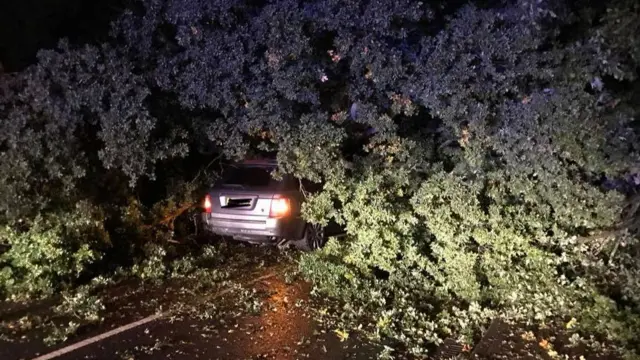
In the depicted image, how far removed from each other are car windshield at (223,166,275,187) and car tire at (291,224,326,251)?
1.09m

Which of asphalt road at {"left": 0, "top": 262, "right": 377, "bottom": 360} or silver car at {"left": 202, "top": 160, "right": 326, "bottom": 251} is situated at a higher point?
silver car at {"left": 202, "top": 160, "right": 326, "bottom": 251}

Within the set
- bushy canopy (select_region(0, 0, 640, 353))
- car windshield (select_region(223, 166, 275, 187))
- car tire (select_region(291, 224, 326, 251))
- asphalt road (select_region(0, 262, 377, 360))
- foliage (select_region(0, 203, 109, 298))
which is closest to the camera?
asphalt road (select_region(0, 262, 377, 360))

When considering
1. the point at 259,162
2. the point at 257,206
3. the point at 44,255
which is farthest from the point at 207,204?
the point at 44,255

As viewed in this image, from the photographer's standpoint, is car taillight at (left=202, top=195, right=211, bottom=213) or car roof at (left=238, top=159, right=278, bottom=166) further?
car taillight at (left=202, top=195, right=211, bottom=213)

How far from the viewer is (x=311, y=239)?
9.72 meters

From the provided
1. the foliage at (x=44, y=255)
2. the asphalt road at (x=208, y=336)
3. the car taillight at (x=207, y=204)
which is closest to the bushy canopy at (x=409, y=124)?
the foliage at (x=44, y=255)

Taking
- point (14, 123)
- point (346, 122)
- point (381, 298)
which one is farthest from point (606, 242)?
point (14, 123)

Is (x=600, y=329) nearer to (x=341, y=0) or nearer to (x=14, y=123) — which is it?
(x=341, y=0)

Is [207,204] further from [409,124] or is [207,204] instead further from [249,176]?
[409,124]

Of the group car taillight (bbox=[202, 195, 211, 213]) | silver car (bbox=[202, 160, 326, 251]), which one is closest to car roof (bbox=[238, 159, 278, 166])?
silver car (bbox=[202, 160, 326, 251])

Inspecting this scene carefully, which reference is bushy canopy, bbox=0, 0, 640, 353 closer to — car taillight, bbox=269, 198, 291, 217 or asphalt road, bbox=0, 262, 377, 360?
asphalt road, bbox=0, 262, 377, 360

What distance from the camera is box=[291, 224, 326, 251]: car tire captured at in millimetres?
9594

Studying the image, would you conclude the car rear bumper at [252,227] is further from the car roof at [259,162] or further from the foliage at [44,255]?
the foliage at [44,255]

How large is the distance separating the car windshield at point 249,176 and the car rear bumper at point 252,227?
0.56 metres
